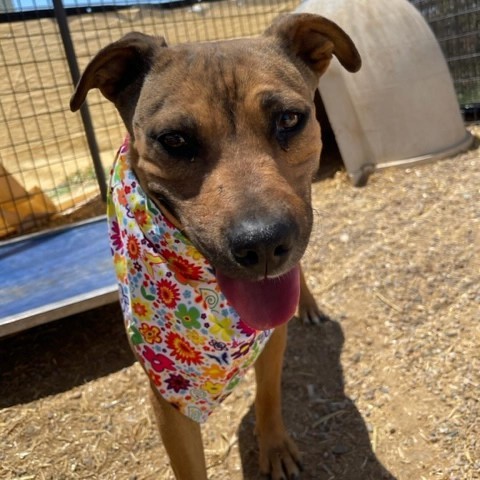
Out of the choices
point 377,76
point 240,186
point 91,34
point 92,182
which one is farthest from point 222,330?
point 91,34

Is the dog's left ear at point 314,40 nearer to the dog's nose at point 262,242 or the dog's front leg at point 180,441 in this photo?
the dog's nose at point 262,242

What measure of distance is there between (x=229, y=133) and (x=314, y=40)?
86 centimetres

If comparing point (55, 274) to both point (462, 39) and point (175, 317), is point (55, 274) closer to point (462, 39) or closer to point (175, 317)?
point (175, 317)

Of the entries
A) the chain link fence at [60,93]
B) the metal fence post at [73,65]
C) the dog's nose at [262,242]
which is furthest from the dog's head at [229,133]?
the chain link fence at [60,93]

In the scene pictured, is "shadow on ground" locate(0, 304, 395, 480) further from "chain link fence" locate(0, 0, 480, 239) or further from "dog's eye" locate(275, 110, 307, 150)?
"chain link fence" locate(0, 0, 480, 239)

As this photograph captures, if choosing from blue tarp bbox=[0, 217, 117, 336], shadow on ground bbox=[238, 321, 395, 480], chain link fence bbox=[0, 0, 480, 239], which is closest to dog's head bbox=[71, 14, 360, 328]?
shadow on ground bbox=[238, 321, 395, 480]

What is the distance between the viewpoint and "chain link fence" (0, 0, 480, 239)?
6.36 m

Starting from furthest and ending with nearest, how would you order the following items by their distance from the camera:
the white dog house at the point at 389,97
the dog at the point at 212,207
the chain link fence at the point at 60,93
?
the chain link fence at the point at 60,93
the white dog house at the point at 389,97
the dog at the point at 212,207

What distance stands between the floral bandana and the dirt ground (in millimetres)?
723

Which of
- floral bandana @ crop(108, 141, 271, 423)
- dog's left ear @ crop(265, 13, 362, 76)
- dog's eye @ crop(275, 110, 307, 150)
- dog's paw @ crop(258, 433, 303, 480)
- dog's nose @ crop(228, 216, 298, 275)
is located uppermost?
dog's left ear @ crop(265, 13, 362, 76)

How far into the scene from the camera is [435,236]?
418 cm

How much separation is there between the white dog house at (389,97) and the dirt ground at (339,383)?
4.20ft

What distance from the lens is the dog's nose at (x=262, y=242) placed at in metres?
1.64

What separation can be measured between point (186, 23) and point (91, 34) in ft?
5.05
